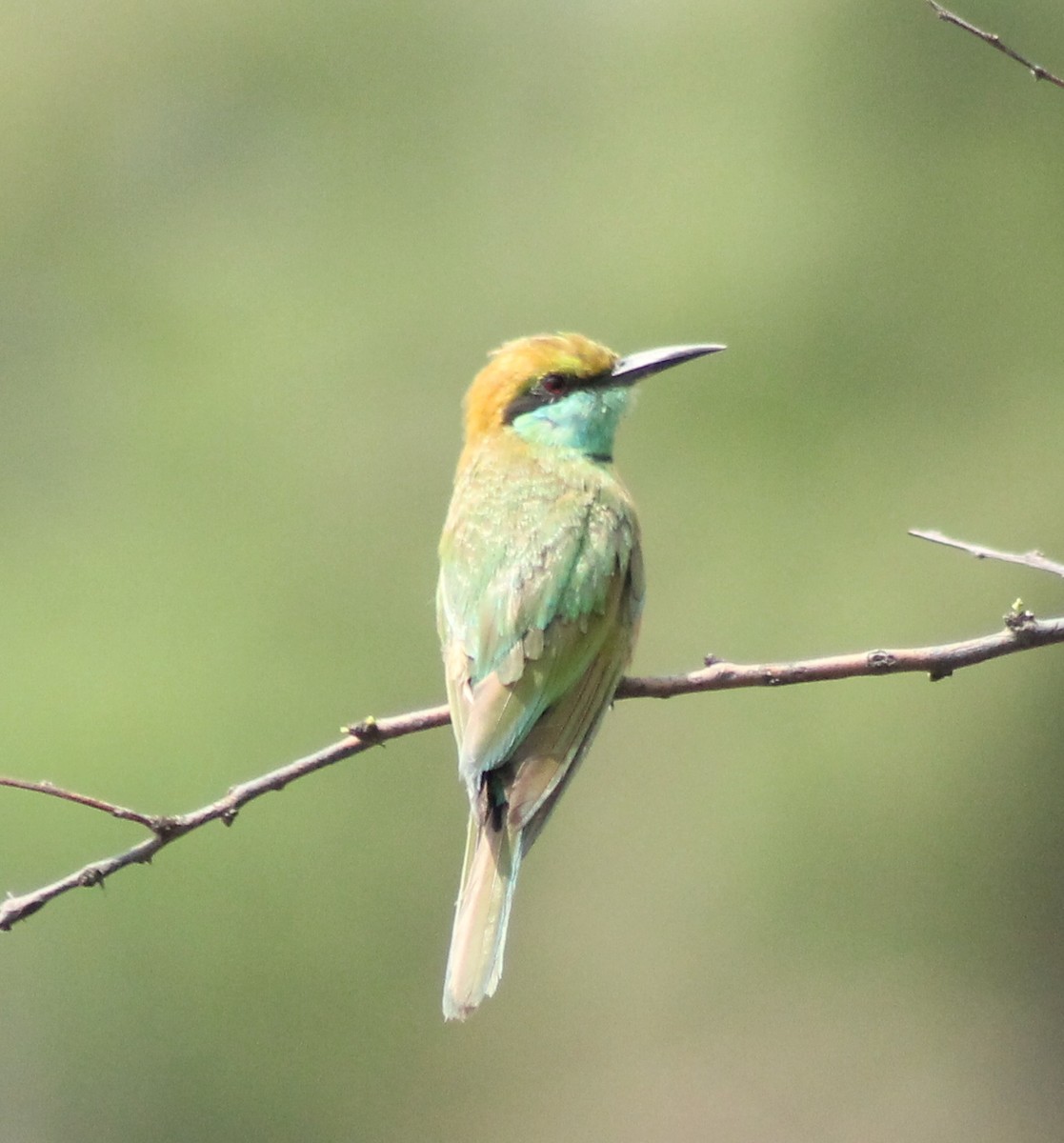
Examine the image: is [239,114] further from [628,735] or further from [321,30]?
[628,735]

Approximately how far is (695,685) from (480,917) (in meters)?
0.47

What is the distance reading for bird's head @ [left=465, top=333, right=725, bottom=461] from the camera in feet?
10.7

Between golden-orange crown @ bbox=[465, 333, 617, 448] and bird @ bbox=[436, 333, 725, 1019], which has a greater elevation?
golden-orange crown @ bbox=[465, 333, 617, 448]

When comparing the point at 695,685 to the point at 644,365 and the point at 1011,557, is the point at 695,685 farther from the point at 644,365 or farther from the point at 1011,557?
the point at 644,365

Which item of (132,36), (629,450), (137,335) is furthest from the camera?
(132,36)

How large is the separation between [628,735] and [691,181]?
2504mm

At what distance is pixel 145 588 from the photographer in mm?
6688

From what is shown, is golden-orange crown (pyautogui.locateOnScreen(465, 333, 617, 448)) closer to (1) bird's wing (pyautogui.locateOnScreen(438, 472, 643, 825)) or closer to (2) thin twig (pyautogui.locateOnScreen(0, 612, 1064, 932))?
(1) bird's wing (pyautogui.locateOnScreen(438, 472, 643, 825))

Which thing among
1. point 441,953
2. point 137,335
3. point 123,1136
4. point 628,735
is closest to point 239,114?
point 137,335

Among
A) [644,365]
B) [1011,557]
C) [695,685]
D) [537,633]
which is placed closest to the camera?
[1011,557]

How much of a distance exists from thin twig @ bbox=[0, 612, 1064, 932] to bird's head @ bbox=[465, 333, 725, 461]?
0.95 meters

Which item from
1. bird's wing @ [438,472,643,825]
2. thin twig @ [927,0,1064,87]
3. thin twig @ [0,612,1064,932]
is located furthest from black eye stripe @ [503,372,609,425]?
thin twig @ [927,0,1064,87]

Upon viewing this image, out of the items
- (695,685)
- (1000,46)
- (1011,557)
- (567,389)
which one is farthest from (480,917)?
(1000,46)

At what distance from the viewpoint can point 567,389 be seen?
3293 mm
